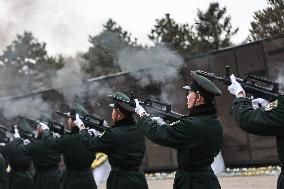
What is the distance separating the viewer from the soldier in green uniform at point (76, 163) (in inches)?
316

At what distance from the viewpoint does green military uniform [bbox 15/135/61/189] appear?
9.02 m

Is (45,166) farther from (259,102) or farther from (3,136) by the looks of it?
(259,102)

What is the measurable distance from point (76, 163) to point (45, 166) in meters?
1.21

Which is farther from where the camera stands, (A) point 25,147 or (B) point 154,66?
(B) point 154,66

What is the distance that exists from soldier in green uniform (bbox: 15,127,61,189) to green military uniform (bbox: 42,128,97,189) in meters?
0.83

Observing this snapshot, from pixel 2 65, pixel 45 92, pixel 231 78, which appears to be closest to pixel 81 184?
pixel 231 78

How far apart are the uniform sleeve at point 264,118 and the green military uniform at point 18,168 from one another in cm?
582

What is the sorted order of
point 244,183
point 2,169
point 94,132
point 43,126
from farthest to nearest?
point 244,183 < point 2,169 < point 43,126 < point 94,132

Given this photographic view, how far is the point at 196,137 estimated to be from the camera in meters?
5.49

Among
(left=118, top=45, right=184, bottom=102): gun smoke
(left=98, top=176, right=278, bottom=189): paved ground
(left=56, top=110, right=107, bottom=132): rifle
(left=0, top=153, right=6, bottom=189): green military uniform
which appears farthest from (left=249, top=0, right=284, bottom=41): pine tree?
(left=0, top=153, right=6, bottom=189): green military uniform

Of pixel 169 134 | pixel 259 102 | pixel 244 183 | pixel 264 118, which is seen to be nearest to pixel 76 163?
pixel 169 134

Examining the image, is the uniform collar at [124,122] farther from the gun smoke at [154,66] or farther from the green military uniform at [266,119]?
the gun smoke at [154,66]

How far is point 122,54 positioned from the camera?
14141mm

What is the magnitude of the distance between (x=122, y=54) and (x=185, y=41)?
1388cm
